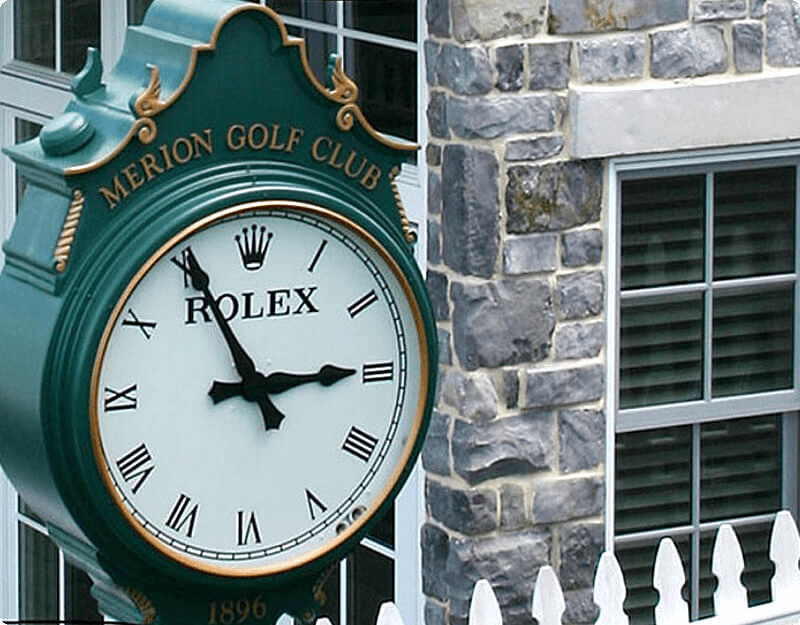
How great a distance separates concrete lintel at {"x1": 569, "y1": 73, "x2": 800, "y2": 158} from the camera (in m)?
5.64

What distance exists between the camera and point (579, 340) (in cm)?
576

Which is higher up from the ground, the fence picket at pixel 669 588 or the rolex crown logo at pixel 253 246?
the rolex crown logo at pixel 253 246

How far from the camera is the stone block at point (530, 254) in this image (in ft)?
18.4

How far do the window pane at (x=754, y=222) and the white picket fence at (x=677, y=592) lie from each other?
1543mm

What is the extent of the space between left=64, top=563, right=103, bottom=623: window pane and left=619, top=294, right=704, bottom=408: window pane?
247 cm

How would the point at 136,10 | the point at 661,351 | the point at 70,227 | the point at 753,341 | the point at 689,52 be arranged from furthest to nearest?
the point at 136,10 → the point at 753,341 → the point at 661,351 → the point at 689,52 → the point at 70,227

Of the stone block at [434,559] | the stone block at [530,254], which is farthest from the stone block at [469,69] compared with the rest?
the stone block at [434,559]

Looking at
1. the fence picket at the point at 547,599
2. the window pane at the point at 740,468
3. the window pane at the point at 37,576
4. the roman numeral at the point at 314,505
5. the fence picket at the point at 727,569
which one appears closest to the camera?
the roman numeral at the point at 314,505

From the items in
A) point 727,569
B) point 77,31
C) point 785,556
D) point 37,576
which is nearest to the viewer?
point 727,569

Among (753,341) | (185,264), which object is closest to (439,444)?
(753,341)

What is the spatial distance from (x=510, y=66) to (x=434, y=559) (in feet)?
4.53

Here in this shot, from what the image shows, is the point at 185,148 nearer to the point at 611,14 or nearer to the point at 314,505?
the point at 314,505

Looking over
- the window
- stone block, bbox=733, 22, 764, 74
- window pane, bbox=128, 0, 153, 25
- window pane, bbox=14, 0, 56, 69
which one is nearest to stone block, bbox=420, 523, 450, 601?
the window

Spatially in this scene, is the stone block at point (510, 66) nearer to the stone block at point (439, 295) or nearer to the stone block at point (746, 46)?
the stone block at point (439, 295)
